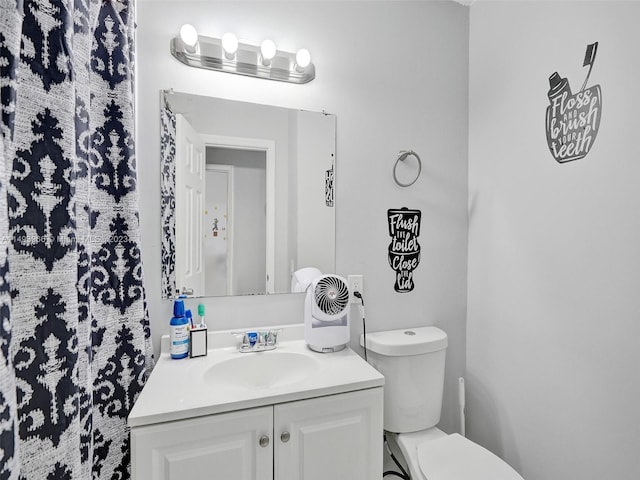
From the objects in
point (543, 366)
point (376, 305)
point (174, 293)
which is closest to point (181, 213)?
point (174, 293)

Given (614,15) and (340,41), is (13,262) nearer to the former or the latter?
(340,41)

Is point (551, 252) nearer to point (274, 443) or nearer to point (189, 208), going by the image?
point (274, 443)

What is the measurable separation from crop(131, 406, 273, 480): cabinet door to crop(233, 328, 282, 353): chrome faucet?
0.35 metres

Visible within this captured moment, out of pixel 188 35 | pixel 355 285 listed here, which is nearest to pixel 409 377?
pixel 355 285

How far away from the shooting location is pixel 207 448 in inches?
35.0

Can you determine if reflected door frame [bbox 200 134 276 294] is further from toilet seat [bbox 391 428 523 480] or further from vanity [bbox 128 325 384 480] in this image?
toilet seat [bbox 391 428 523 480]

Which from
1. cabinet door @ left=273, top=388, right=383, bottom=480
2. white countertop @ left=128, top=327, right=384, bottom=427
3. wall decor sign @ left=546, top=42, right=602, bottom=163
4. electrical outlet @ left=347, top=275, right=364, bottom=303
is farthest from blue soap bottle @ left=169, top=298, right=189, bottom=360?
wall decor sign @ left=546, top=42, right=602, bottom=163

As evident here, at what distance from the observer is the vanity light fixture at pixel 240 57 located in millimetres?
1233

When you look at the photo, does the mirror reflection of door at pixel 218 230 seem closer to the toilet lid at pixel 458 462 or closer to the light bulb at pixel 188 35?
the light bulb at pixel 188 35

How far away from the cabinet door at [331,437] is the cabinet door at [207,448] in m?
0.05

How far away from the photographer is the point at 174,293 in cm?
125

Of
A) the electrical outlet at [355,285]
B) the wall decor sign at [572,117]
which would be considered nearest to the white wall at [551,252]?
the wall decor sign at [572,117]

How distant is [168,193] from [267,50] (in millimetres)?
685

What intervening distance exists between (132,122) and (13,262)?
0.64 meters
